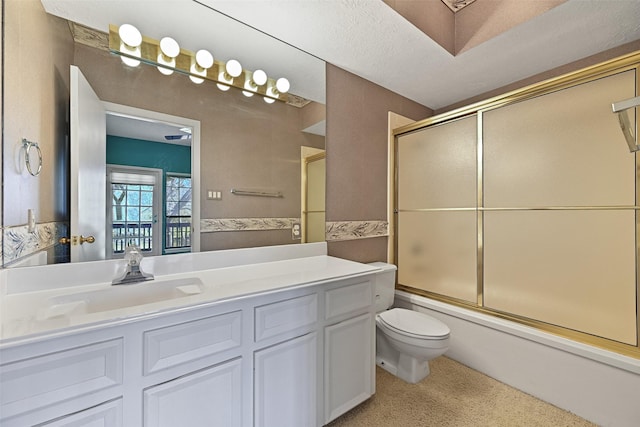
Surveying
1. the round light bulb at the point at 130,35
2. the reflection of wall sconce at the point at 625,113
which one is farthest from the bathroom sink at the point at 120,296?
the reflection of wall sconce at the point at 625,113

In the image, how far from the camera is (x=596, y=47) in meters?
1.83

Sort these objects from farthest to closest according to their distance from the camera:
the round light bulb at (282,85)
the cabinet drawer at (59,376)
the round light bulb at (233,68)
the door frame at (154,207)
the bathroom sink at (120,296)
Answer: the round light bulb at (282,85), the round light bulb at (233,68), the door frame at (154,207), the bathroom sink at (120,296), the cabinet drawer at (59,376)

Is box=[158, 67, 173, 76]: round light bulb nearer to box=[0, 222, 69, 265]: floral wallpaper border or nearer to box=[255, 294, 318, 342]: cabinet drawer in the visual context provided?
box=[0, 222, 69, 265]: floral wallpaper border

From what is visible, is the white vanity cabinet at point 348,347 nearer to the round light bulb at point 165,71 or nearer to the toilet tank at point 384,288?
the toilet tank at point 384,288

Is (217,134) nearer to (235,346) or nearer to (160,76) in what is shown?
(160,76)

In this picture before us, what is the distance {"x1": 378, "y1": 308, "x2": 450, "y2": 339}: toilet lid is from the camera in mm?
1724

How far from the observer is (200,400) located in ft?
3.27

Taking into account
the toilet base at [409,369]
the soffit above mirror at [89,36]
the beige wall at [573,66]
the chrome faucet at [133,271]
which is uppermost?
the beige wall at [573,66]

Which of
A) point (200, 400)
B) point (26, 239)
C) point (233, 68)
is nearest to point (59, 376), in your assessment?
point (200, 400)

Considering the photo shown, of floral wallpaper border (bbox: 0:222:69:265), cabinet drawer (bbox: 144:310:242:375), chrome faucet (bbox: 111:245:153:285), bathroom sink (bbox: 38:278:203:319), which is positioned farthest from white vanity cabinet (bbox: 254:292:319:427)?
floral wallpaper border (bbox: 0:222:69:265)

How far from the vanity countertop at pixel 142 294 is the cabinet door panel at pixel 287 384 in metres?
0.30

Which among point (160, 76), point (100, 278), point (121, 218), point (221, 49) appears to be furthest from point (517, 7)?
point (100, 278)

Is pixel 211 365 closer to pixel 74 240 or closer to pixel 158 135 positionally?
pixel 74 240

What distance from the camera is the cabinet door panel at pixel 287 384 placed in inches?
44.8
